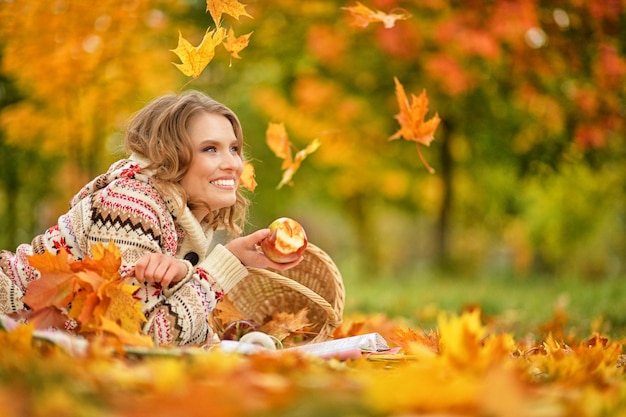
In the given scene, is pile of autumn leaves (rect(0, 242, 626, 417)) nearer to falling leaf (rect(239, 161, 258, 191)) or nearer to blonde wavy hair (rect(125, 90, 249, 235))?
blonde wavy hair (rect(125, 90, 249, 235))

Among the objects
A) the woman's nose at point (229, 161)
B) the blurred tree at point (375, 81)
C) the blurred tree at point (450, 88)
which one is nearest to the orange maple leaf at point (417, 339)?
the woman's nose at point (229, 161)

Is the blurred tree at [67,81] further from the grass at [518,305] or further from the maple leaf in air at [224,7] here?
the maple leaf in air at [224,7]

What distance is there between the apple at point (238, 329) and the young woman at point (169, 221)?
320mm

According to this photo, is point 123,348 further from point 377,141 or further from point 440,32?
point 377,141

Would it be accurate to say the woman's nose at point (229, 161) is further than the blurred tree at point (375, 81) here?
No

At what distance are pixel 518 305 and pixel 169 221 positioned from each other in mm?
3204

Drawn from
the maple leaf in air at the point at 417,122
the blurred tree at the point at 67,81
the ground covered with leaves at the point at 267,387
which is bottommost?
the ground covered with leaves at the point at 267,387

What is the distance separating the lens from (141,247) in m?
2.44

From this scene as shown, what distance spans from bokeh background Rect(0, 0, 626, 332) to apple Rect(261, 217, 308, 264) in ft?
2.59

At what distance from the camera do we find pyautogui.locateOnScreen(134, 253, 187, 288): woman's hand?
2.29 meters

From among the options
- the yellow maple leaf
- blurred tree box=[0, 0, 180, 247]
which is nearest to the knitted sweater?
the yellow maple leaf

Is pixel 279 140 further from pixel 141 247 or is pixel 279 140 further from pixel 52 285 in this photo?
pixel 52 285

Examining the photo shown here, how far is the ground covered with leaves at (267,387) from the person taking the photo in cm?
123

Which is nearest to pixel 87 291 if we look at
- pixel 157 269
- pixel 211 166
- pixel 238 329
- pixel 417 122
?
pixel 157 269
